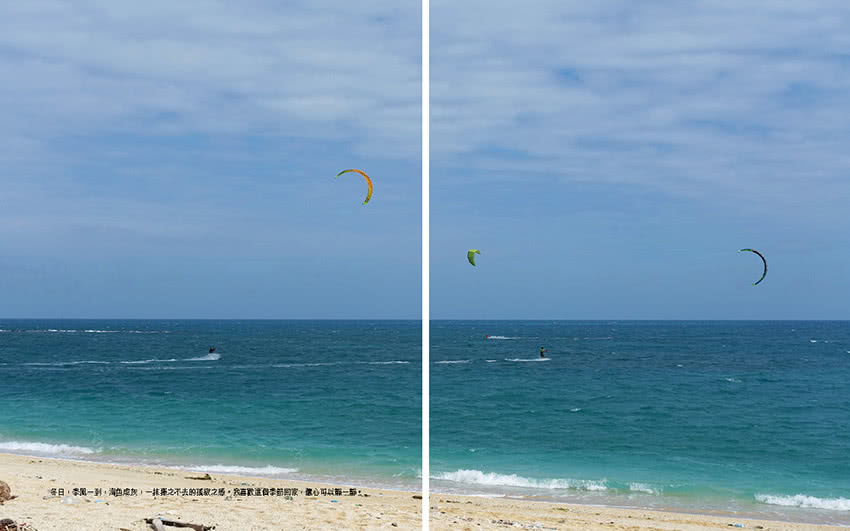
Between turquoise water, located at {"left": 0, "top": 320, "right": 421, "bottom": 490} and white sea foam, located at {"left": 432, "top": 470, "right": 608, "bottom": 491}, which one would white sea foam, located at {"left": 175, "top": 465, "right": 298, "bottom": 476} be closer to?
turquoise water, located at {"left": 0, "top": 320, "right": 421, "bottom": 490}

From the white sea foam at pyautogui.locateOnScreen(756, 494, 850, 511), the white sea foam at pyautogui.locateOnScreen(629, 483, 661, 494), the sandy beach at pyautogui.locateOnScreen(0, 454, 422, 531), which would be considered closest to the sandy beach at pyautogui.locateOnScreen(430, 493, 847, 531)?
the sandy beach at pyautogui.locateOnScreen(0, 454, 422, 531)

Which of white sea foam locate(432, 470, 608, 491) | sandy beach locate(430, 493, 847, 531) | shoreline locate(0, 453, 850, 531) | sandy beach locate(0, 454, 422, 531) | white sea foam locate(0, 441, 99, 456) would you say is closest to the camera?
sandy beach locate(0, 454, 422, 531)

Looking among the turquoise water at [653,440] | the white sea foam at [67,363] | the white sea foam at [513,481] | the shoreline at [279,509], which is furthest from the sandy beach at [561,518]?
the white sea foam at [67,363]

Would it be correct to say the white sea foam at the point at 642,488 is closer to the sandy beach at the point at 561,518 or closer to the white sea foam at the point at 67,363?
the sandy beach at the point at 561,518

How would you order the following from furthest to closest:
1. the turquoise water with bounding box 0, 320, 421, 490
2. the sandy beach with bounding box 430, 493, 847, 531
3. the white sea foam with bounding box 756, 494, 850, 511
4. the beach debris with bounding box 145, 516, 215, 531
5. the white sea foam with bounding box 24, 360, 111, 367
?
the white sea foam with bounding box 24, 360, 111, 367 → the turquoise water with bounding box 0, 320, 421, 490 → the white sea foam with bounding box 756, 494, 850, 511 → the sandy beach with bounding box 430, 493, 847, 531 → the beach debris with bounding box 145, 516, 215, 531

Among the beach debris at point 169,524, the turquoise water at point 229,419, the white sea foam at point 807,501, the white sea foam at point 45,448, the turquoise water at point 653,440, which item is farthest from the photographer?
the white sea foam at point 45,448

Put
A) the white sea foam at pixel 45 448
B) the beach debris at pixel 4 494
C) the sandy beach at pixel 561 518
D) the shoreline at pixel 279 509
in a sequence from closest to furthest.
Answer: the shoreline at pixel 279 509, the beach debris at pixel 4 494, the sandy beach at pixel 561 518, the white sea foam at pixel 45 448

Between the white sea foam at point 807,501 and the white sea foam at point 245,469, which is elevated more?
the white sea foam at point 245,469
